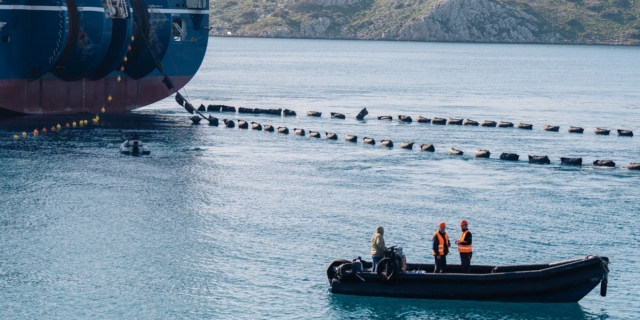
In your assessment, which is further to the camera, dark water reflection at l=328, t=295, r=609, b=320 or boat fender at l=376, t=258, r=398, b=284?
boat fender at l=376, t=258, r=398, b=284

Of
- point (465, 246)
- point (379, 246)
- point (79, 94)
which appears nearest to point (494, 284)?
point (465, 246)

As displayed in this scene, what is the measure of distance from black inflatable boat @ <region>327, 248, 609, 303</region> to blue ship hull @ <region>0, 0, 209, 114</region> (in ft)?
184

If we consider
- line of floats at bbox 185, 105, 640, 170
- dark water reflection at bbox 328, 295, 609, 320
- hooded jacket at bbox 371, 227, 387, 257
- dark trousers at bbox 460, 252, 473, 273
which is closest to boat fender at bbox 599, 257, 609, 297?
dark water reflection at bbox 328, 295, 609, 320

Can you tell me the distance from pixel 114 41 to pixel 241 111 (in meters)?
21.7

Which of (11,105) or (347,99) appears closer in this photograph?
(11,105)

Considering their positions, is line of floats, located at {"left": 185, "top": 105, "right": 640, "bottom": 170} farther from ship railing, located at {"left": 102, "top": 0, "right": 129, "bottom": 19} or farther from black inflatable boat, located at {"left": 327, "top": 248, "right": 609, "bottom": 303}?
black inflatable boat, located at {"left": 327, "top": 248, "right": 609, "bottom": 303}

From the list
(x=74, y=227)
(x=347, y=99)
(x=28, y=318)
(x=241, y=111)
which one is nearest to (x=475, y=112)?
(x=347, y=99)

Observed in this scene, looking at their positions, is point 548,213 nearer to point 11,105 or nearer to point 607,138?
point 607,138

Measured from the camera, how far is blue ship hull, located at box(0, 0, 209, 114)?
9325 centimetres

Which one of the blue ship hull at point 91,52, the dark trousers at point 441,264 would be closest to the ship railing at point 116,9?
the blue ship hull at point 91,52

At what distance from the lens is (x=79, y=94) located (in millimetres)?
102750

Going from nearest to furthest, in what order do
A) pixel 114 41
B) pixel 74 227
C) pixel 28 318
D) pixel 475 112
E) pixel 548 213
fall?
1. pixel 28 318
2. pixel 74 227
3. pixel 548 213
4. pixel 114 41
5. pixel 475 112

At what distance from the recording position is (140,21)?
103500mm

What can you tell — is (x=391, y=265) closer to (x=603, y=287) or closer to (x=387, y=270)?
(x=387, y=270)
